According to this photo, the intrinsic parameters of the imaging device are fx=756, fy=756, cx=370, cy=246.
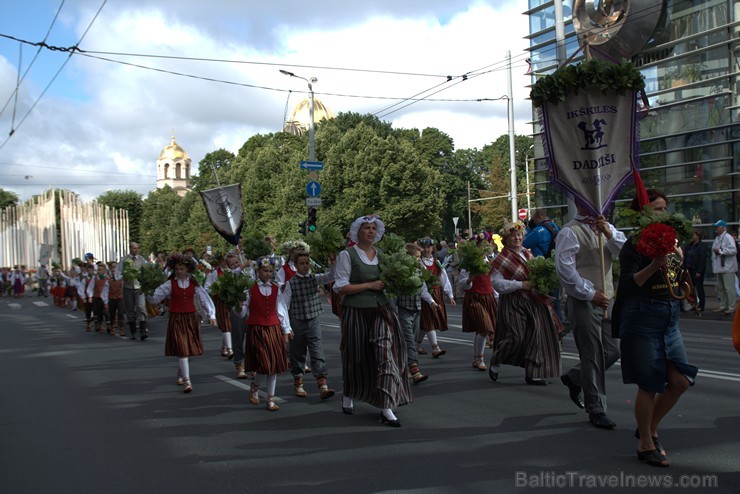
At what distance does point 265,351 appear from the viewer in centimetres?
836

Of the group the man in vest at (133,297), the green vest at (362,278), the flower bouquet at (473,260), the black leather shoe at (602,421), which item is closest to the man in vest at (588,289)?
the black leather shoe at (602,421)

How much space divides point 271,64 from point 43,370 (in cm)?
1394

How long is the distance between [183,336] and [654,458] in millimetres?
6361

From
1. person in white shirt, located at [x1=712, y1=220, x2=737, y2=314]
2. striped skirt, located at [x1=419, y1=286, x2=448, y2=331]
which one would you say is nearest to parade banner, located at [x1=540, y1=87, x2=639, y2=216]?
striped skirt, located at [x1=419, y1=286, x2=448, y2=331]

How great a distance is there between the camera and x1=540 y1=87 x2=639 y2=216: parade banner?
6.68 meters

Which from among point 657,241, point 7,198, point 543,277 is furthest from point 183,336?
point 7,198

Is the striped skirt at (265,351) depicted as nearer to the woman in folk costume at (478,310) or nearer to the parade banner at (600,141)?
the woman in folk costume at (478,310)

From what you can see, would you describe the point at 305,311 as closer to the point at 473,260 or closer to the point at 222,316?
the point at 473,260

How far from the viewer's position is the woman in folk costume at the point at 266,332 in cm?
835

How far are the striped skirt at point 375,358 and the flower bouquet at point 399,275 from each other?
0.29 metres

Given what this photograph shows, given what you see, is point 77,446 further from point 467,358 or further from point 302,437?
point 467,358

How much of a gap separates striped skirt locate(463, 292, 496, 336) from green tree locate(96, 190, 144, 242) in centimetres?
9946

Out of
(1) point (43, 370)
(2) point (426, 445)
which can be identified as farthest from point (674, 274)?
(1) point (43, 370)

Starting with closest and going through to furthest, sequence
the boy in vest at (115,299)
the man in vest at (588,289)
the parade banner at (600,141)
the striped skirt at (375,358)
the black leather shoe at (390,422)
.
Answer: the man in vest at (588,289) → the parade banner at (600,141) → the black leather shoe at (390,422) → the striped skirt at (375,358) → the boy in vest at (115,299)
